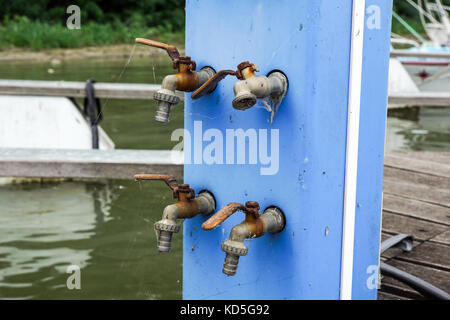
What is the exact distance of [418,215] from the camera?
242 centimetres

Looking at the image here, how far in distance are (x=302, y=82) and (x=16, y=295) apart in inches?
83.3

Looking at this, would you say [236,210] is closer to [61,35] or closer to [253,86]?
[253,86]

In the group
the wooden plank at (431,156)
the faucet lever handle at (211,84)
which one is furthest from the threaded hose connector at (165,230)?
the wooden plank at (431,156)

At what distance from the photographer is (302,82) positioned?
1.12 metres

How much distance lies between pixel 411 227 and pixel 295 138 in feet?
4.22

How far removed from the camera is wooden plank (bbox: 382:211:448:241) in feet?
7.27

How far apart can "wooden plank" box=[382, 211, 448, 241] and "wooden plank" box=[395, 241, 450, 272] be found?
0.26ft

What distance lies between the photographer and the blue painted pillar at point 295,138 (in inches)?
44.1

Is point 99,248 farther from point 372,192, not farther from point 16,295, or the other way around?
point 372,192

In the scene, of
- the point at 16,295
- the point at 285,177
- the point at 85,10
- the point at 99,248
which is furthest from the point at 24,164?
the point at 85,10

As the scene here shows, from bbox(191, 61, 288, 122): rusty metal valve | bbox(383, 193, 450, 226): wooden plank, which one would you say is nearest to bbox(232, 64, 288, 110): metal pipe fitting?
bbox(191, 61, 288, 122): rusty metal valve

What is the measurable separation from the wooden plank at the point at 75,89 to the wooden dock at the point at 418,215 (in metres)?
1.36

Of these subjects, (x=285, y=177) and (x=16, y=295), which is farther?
(x=16, y=295)

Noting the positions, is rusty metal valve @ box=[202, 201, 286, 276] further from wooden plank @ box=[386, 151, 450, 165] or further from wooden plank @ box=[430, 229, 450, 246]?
wooden plank @ box=[386, 151, 450, 165]
